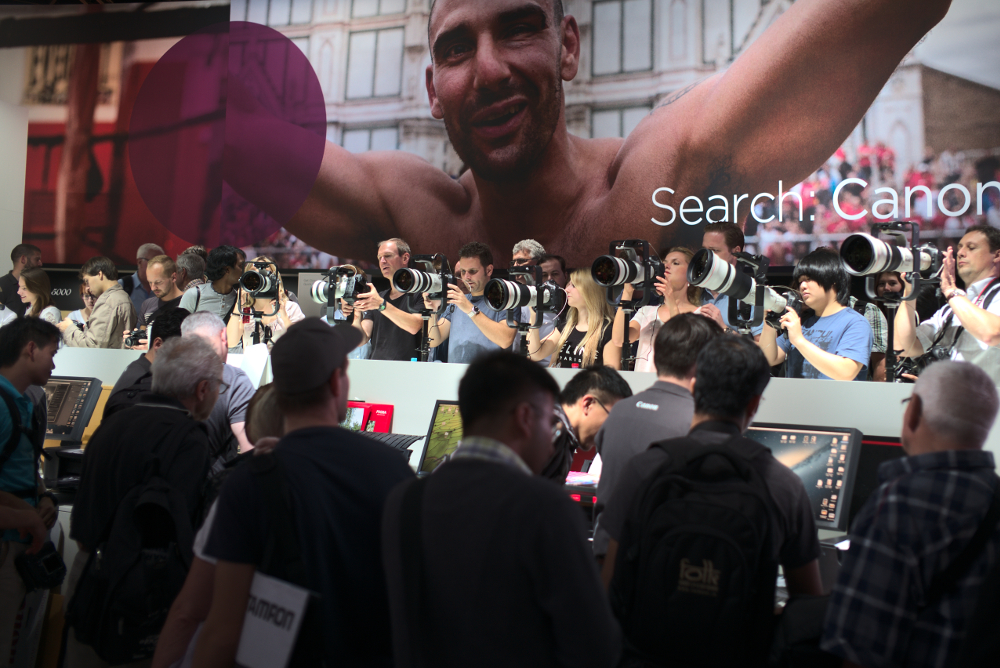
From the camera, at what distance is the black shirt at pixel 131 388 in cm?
237

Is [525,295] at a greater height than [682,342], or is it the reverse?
[525,295]

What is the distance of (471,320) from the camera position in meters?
3.86

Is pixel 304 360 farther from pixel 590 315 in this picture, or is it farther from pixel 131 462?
pixel 590 315

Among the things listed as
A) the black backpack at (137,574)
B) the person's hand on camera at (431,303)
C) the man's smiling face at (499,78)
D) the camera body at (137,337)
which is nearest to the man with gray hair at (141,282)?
the camera body at (137,337)

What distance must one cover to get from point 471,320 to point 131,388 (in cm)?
176

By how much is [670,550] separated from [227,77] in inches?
287

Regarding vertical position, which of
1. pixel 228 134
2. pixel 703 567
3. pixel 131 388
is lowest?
pixel 703 567

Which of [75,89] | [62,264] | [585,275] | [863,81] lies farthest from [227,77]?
[863,81]

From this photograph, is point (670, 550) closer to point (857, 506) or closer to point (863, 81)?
point (857, 506)

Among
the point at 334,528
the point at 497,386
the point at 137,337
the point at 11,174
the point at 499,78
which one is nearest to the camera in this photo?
the point at 497,386

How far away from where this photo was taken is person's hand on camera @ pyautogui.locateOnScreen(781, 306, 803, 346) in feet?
8.98

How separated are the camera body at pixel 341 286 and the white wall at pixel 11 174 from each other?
6.00 metres

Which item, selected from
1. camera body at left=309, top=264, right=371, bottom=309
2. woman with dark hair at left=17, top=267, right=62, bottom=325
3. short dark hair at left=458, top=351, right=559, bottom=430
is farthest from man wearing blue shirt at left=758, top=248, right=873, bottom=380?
woman with dark hair at left=17, top=267, right=62, bottom=325

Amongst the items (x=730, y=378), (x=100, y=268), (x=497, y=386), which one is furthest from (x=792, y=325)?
(x=100, y=268)
